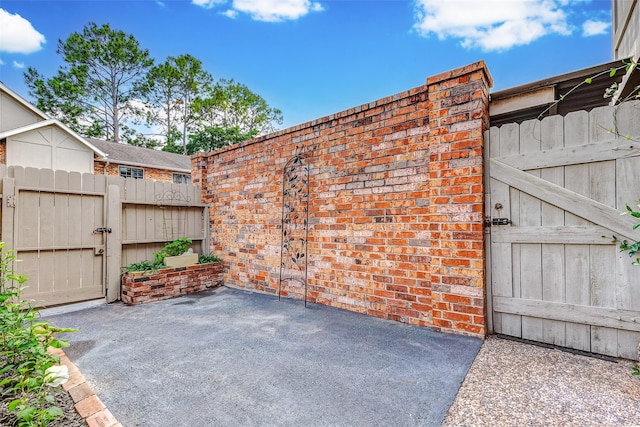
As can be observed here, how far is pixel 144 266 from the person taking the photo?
3.88 metres

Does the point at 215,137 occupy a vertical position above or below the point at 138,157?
above

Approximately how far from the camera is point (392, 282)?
114 inches

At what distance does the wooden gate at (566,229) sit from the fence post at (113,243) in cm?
437

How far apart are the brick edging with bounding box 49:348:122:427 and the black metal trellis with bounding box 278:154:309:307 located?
2270 mm

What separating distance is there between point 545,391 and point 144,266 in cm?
433

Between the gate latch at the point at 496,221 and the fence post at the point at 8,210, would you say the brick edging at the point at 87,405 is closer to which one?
the fence post at the point at 8,210

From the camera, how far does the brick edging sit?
1.24m

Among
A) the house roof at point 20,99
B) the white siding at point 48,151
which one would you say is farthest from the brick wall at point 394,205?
the house roof at point 20,99

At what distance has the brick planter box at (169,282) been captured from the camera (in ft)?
11.8

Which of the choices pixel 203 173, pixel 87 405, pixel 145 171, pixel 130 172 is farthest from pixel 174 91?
pixel 87 405

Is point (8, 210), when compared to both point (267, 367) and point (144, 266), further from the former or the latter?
point (267, 367)

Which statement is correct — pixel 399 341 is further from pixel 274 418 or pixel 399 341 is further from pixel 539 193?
pixel 539 193

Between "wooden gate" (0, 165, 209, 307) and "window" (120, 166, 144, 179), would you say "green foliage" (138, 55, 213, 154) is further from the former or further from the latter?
"wooden gate" (0, 165, 209, 307)

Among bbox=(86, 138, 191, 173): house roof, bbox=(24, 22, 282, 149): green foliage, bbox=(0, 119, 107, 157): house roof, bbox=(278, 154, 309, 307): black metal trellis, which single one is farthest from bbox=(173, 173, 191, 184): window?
bbox=(278, 154, 309, 307): black metal trellis
